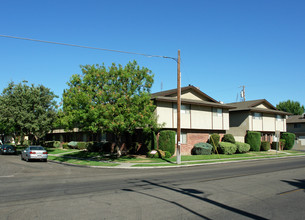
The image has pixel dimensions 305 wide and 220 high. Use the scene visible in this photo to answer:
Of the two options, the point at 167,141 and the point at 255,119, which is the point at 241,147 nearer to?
the point at 255,119

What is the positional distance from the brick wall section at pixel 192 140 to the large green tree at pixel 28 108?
1767 centimetres

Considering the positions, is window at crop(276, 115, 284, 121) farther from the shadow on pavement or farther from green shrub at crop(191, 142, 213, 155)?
the shadow on pavement

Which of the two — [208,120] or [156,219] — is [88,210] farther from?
[208,120]

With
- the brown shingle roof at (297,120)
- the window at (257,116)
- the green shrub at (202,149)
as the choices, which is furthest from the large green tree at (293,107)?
the green shrub at (202,149)

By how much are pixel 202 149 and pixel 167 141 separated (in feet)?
15.7

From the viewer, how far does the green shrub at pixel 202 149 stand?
29.6 metres

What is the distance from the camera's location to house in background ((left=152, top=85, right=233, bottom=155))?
28.1 m

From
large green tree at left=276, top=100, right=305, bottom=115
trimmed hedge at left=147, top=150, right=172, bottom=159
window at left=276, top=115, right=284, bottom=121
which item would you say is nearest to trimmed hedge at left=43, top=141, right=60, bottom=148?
trimmed hedge at left=147, top=150, right=172, bottom=159

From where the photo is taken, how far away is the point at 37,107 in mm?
34906

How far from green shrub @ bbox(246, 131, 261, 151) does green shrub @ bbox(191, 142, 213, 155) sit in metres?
7.97

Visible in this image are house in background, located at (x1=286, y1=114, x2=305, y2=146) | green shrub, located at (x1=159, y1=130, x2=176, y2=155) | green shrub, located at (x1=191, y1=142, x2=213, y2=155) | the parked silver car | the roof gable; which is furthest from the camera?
house in background, located at (x1=286, y1=114, x2=305, y2=146)

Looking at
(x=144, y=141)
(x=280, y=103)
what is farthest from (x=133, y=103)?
(x=280, y=103)

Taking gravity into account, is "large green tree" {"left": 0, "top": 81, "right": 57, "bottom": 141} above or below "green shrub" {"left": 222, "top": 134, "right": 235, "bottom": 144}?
above

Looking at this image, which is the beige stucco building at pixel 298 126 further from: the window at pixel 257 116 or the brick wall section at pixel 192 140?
the brick wall section at pixel 192 140
